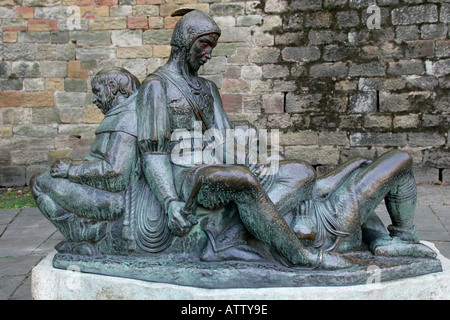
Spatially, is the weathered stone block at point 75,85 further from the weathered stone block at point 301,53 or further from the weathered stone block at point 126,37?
the weathered stone block at point 301,53

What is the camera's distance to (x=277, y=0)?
7.88m

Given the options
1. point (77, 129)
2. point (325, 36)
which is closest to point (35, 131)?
point (77, 129)

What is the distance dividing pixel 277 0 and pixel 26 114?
4.48 m

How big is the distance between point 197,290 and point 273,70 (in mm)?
5868

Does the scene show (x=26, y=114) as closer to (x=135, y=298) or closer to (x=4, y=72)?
(x=4, y=72)

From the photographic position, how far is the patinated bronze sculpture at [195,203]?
8.66 feet

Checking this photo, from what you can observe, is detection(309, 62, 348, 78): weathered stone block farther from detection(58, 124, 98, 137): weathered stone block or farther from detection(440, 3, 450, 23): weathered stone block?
detection(58, 124, 98, 137): weathered stone block

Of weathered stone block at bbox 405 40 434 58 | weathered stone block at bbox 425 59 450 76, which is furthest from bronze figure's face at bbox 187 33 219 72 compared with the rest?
weathered stone block at bbox 425 59 450 76

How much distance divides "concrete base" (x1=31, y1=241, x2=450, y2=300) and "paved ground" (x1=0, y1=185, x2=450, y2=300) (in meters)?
0.80

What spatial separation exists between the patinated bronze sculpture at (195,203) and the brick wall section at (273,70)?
509 centimetres
